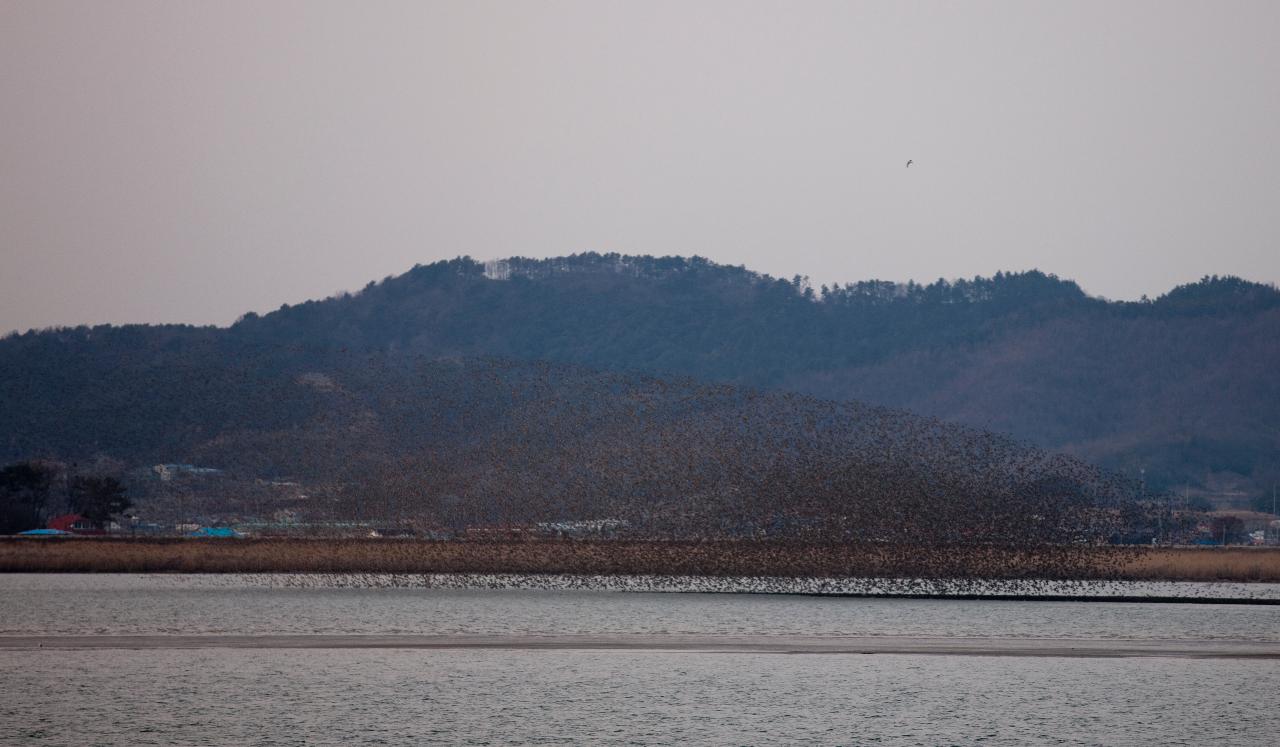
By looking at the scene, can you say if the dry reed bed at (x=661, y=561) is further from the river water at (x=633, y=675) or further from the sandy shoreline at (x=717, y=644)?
the sandy shoreline at (x=717, y=644)

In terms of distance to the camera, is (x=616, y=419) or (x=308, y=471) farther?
(x=308, y=471)

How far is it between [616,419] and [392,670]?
1476 inches

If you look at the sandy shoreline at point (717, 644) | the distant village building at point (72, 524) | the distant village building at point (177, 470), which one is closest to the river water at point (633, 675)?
the sandy shoreline at point (717, 644)

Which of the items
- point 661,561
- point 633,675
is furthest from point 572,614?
point 633,675

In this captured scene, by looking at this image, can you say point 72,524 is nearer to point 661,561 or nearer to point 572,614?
point 661,561

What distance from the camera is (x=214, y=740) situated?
21.1 metres

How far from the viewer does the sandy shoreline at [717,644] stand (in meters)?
32.8

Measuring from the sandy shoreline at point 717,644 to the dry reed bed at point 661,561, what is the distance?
19.3 m

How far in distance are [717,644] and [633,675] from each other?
537cm

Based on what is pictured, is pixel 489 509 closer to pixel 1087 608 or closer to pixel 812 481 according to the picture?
pixel 812 481

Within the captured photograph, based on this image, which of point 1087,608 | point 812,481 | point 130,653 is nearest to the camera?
point 130,653

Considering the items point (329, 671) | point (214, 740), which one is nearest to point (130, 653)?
point (329, 671)

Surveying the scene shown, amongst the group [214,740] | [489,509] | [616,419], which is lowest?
[214,740]

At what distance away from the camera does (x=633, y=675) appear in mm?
29109
